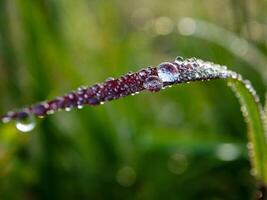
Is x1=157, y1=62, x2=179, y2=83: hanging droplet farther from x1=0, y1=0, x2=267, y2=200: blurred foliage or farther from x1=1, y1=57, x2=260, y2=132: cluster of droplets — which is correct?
x1=0, y1=0, x2=267, y2=200: blurred foliage

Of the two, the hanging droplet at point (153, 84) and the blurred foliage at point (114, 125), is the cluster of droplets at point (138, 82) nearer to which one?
the hanging droplet at point (153, 84)

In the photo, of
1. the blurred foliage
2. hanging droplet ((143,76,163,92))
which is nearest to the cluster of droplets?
hanging droplet ((143,76,163,92))

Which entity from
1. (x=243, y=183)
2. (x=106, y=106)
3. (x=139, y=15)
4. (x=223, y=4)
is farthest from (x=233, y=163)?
(x=139, y=15)

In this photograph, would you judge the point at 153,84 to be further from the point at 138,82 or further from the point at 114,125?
the point at 114,125

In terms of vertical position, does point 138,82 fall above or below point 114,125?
below

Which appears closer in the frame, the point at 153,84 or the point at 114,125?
the point at 153,84

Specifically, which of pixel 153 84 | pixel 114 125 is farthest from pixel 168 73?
pixel 114 125

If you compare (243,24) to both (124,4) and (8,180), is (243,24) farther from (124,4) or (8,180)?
(124,4)
